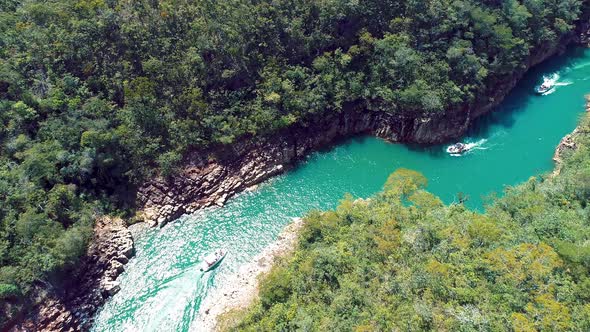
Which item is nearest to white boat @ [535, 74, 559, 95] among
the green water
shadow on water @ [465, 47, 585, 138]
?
shadow on water @ [465, 47, 585, 138]

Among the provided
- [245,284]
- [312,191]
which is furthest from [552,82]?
[245,284]

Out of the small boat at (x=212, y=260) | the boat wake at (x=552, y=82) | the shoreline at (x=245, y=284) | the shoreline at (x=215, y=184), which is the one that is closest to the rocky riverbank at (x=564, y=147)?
the shoreline at (x=215, y=184)

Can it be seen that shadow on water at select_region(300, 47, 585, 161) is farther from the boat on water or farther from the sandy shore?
the sandy shore

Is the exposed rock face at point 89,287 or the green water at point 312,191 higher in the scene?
the exposed rock face at point 89,287

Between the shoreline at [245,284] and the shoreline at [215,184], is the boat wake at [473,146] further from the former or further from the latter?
the shoreline at [245,284]

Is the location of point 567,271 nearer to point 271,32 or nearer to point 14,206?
point 271,32

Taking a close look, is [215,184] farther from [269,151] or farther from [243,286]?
[243,286]
